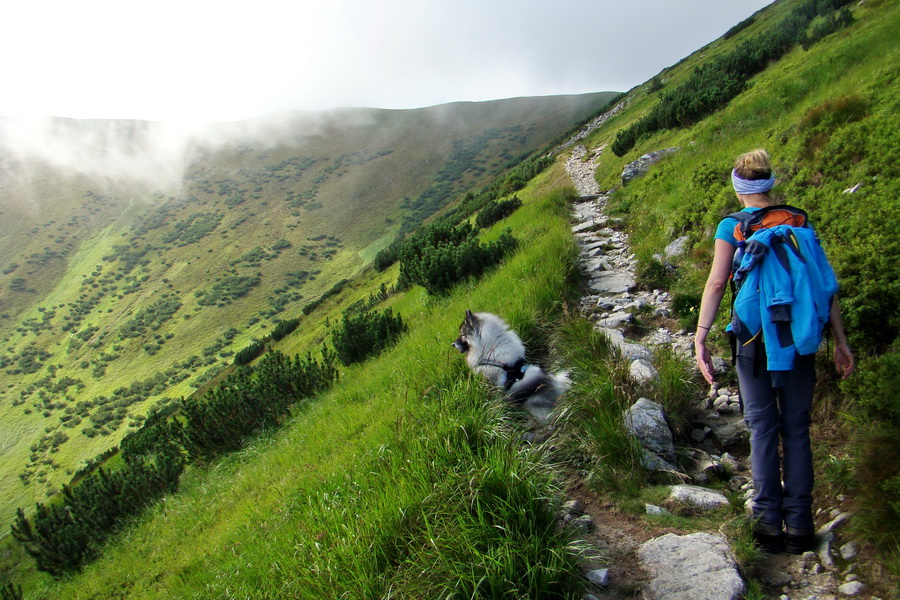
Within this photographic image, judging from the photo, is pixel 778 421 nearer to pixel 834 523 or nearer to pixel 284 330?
pixel 834 523

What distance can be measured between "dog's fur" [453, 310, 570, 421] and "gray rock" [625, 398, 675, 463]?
0.67 meters

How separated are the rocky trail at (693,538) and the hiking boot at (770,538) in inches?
1.9

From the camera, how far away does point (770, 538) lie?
8.25 ft

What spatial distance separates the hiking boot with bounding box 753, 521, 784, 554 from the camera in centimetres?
251

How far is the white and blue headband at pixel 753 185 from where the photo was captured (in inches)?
109

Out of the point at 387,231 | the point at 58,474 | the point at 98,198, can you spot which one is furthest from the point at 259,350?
the point at 98,198

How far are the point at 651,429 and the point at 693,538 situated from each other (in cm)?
97

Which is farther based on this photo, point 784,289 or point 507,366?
point 507,366

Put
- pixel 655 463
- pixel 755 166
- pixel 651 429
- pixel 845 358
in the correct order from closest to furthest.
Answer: pixel 845 358 → pixel 755 166 → pixel 655 463 → pixel 651 429

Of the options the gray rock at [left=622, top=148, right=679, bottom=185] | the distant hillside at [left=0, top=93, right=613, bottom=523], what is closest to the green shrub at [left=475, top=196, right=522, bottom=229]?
the gray rock at [left=622, top=148, right=679, bottom=185]

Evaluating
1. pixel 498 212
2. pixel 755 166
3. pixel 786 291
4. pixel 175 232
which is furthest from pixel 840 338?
pixel 175 232

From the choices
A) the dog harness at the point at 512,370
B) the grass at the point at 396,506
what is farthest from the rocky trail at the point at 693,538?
the dog harness at the point at 512,370

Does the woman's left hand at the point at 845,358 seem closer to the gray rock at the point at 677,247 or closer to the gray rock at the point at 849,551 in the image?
the gray rock at the point at 849,551

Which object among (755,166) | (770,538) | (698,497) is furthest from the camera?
(698,497)
